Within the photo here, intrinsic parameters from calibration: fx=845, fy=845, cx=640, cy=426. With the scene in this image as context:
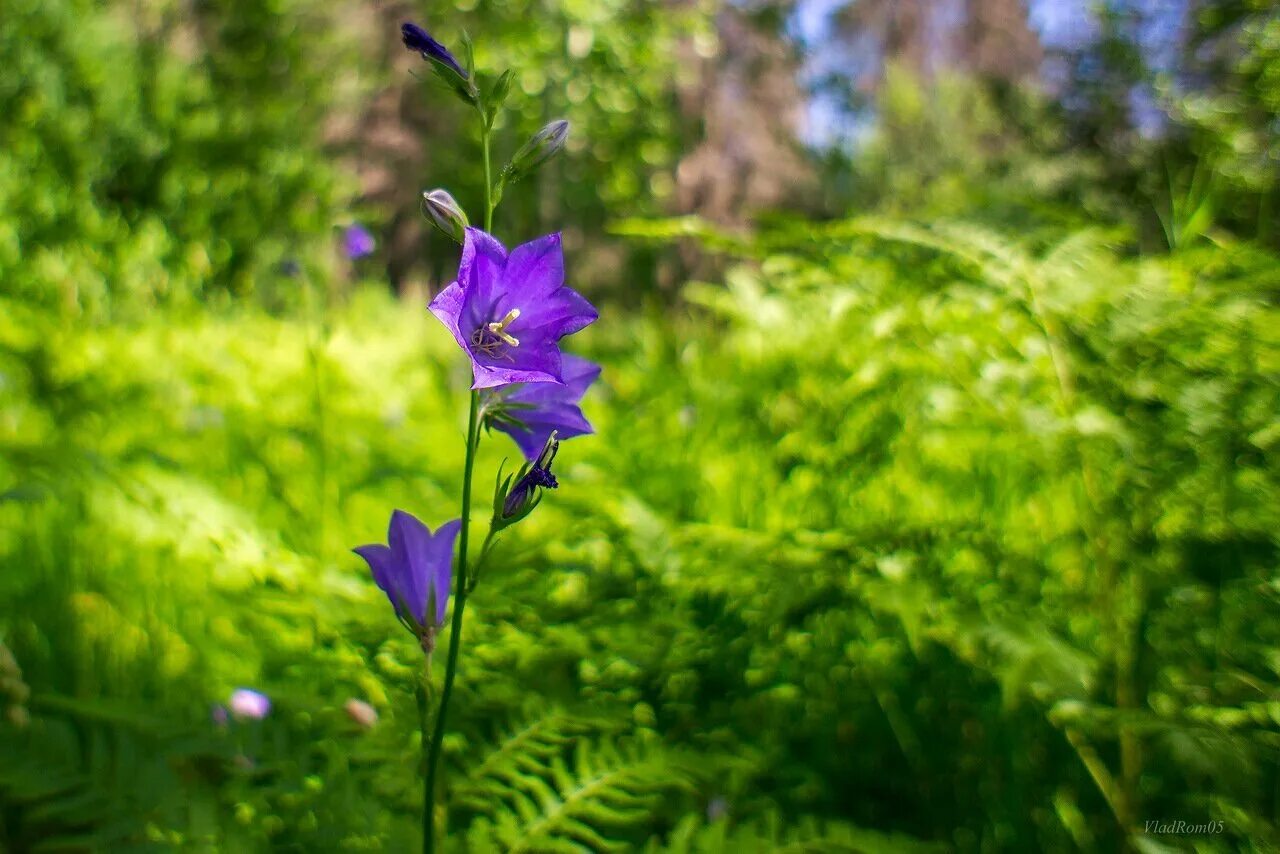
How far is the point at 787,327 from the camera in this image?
7.43 feet

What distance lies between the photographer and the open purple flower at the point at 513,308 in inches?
33.5

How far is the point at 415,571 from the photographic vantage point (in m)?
0.96

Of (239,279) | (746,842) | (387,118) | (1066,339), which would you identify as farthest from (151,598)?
(387,118)

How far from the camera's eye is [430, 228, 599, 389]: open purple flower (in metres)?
0.85

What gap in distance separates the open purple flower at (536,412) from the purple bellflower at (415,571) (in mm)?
134

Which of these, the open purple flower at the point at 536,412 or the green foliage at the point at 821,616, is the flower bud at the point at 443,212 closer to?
the open purple flower at the point at 536,412

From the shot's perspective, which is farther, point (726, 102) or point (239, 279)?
point (726, 102)

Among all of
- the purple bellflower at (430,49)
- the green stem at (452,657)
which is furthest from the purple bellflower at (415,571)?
the purple bellflower at (430,49)

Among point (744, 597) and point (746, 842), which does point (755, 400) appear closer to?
point (744, 597)

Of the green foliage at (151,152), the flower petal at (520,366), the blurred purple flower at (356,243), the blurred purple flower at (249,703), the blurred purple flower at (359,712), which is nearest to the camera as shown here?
the flower petal at (520,366)

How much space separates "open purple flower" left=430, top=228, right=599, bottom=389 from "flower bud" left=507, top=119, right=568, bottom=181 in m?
0.08

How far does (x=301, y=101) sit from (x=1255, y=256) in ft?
28.0

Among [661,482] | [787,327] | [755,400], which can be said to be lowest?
[661,482]

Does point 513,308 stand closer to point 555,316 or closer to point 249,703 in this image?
point 555,316
